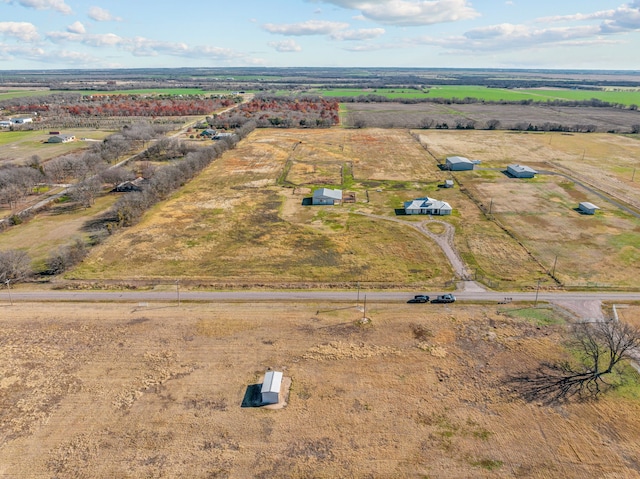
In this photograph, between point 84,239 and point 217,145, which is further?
point 217,145

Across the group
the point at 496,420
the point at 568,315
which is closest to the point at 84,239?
the point at 496,420

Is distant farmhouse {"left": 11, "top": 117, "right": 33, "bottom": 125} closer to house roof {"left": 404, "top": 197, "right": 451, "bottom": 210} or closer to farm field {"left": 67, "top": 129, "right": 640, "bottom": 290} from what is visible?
farm field {"left": 67, "top": 129, "right": 640, "bottom": 290}

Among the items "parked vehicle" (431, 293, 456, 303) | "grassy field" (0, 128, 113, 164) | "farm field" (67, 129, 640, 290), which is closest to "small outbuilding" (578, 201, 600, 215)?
"farm field" (67, 129, 640, 290)

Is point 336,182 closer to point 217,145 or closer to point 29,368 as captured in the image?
point 217,145

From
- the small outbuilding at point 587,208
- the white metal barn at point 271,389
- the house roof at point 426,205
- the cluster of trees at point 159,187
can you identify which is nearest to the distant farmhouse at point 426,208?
the house roof at point 426,205

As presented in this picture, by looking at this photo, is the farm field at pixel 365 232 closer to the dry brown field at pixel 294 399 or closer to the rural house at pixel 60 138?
the dry brown field at pixel 294 399

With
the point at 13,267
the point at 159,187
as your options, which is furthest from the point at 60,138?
the point at 13,267
